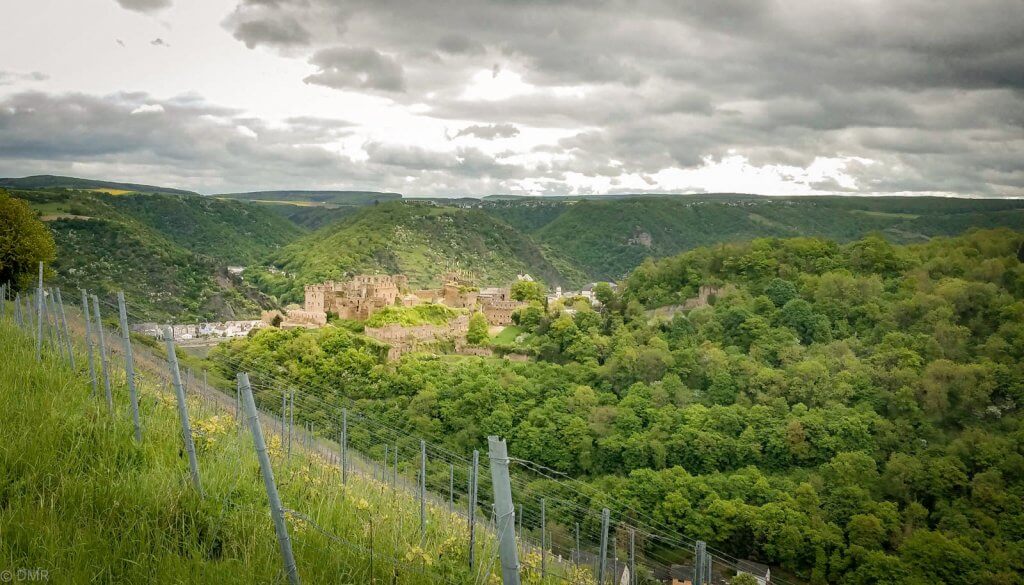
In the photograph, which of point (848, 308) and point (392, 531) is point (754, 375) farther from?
point (392, 531)

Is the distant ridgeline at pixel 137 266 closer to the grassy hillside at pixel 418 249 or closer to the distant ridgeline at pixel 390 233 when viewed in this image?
the distant ridgeline at pixel 390 233

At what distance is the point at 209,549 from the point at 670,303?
3822cm

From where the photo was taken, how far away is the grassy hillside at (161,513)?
327cm

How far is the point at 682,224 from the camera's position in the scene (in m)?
143

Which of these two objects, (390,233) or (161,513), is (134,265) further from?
(161,513)

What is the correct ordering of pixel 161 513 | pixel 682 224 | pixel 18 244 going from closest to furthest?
pixel 161 513 < pixel 18 244 < pixel 682 224

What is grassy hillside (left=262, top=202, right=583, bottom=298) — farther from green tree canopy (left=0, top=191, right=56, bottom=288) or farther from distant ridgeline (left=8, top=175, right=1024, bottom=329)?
green tree canopy (left=0, top=191, right=56, bottom=288)

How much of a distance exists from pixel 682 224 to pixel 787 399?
121598mm

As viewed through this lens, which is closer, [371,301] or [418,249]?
[371,301]

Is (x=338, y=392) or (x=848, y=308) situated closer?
(x=338, y=392)

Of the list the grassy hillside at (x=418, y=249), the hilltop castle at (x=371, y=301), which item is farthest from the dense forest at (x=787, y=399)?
the grassy hillside at (x=418, y=249)

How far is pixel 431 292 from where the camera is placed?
149 ft

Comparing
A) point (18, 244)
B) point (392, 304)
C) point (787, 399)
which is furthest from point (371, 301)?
point (787, 399)

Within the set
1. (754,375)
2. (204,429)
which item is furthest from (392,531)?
(754,375)
